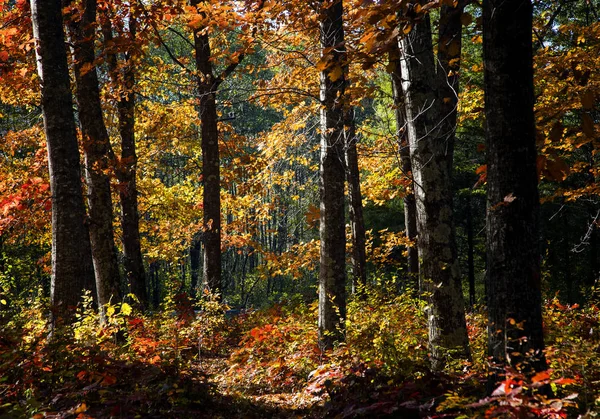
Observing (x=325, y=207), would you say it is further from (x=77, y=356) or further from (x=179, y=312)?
(x=179, y=312)

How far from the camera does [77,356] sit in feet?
18.5

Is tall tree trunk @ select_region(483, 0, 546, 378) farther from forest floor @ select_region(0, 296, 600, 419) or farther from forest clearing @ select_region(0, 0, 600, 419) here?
forest floor @ select_region(0, 296, 600, 419)

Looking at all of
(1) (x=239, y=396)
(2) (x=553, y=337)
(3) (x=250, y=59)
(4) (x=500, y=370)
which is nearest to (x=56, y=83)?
(1) (x=239, y=396)

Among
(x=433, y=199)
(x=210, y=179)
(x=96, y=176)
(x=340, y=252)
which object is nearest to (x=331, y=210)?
(x=340, y=252)

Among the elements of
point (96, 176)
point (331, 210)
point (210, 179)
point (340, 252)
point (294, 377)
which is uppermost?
point (210, 179)

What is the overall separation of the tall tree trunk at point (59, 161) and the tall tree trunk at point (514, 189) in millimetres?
5469

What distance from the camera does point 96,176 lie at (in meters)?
9.30

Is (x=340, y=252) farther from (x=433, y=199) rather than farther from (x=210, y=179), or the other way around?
(x=210, y=179)

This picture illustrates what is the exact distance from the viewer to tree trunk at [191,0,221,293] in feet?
42.2

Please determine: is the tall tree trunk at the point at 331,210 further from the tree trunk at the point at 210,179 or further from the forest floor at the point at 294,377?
the tree trunk at the point at 210,179

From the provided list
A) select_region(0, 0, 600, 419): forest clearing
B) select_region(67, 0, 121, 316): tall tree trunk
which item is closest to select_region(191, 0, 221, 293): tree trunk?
select_region(0, 0, 600, 419): forest clearing

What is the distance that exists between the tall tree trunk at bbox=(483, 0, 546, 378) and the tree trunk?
10.2 meters

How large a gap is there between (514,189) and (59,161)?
5.74 meters

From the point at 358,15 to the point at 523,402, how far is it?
2.61 metres
